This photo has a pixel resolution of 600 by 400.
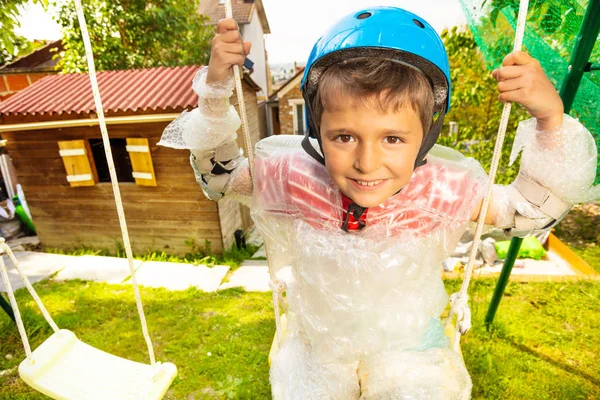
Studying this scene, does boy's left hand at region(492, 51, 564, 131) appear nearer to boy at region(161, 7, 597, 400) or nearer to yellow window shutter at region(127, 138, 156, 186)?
boy at region(161, 7, 597, 400)

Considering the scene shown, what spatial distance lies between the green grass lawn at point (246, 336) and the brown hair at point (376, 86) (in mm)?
3225

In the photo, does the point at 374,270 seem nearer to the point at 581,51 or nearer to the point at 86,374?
the point at 86,374

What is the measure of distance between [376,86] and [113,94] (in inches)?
261

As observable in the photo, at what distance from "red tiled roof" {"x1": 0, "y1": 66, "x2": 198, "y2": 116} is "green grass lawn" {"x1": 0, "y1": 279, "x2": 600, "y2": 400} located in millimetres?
2970

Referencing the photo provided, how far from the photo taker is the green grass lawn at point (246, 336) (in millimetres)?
3646

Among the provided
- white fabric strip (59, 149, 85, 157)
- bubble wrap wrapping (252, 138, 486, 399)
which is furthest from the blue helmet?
white fabric strip (59, 149, 85, 157)

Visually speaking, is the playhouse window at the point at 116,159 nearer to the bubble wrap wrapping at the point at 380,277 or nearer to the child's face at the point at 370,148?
the bubble wrap wrapping at the point at 380,277

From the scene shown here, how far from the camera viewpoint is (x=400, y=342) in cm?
166

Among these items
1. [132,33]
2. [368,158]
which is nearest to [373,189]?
[368,158]

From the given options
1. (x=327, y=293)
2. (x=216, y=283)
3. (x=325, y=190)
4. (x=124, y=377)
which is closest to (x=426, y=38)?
(x=325, y=190)

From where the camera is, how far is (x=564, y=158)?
55.1 inches

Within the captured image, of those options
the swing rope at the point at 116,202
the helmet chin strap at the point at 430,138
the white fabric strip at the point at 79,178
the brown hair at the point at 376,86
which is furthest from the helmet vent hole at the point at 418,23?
the white fabric strip at the point at 79,178

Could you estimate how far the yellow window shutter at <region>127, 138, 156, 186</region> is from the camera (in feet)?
21.4

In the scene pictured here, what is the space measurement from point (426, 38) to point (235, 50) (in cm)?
75
